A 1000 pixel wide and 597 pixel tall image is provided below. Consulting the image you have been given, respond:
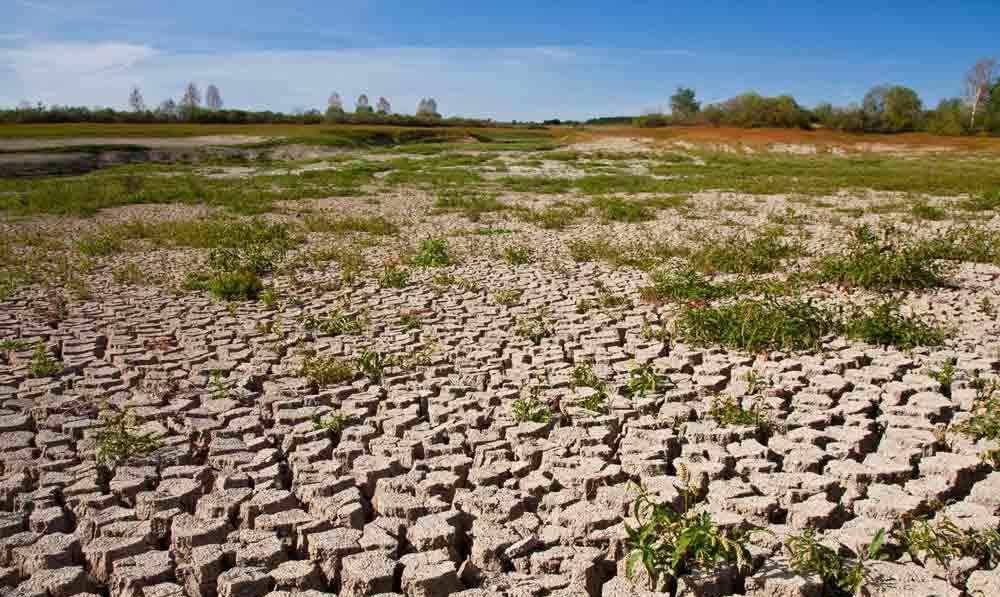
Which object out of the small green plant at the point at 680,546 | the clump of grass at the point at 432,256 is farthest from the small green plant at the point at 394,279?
the small green plant at the point at 680,546

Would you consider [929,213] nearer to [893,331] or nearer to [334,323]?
[893,331]

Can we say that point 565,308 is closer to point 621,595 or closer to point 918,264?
point 918,264

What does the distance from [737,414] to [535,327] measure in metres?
2.65

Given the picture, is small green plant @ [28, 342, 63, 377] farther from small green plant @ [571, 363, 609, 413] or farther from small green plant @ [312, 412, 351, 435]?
small green plant @ [571, 363, 609, 413]

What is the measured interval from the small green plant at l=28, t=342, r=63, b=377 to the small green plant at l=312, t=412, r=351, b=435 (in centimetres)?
266

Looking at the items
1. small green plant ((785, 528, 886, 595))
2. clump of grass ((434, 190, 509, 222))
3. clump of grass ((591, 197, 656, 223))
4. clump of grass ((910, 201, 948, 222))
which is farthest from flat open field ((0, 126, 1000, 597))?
clump of grass ((434, 190, 509, 222))

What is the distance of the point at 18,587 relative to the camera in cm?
319

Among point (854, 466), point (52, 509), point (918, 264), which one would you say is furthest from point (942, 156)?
point (52, 509)

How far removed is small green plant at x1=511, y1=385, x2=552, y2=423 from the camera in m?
4.81

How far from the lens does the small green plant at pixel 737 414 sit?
467 centimetres

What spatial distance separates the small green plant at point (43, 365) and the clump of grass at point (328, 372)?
6.77 ft

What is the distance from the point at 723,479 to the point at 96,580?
10.2ft

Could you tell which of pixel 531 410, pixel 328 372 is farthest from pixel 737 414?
pixel 328 372

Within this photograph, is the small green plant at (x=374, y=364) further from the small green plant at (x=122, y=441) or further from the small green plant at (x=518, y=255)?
the small green plant at (x=518, y=255)
